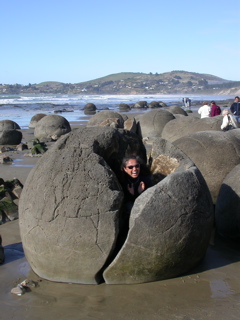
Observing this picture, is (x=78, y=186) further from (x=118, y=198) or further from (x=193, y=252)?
(x=193, y=252)

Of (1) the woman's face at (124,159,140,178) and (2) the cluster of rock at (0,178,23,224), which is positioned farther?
(2) the cluster of rock at (0,178,23,224)

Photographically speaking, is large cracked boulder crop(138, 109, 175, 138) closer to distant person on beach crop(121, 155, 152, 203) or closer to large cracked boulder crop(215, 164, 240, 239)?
large cracked boulder crop(215, 164, 240, 239)

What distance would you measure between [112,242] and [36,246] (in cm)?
92

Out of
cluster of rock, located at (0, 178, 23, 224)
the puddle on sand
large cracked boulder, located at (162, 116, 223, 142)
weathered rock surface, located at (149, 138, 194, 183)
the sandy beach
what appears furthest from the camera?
large cracked boulder, located at (162, 116, 223, 142)

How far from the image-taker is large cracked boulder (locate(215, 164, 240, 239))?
677 centimetres

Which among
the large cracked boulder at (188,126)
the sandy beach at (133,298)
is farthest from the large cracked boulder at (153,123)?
the sandy beach at (133,298)

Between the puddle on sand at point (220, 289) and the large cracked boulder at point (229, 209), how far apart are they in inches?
61.2

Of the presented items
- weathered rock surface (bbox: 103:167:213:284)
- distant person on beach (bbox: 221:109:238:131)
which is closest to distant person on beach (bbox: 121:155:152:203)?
weathered rock surface (bbox: 103:167:213:284)

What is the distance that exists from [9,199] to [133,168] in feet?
13.4

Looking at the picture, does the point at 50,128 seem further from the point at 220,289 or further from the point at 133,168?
the point at 220,289

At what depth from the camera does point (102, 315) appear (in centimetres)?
461

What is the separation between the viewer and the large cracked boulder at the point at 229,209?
6766mm

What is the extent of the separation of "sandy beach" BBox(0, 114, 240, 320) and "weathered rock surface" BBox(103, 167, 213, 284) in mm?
145

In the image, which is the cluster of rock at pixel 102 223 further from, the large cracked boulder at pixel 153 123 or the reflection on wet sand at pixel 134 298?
the large cracked boulder at pixel 153 123
